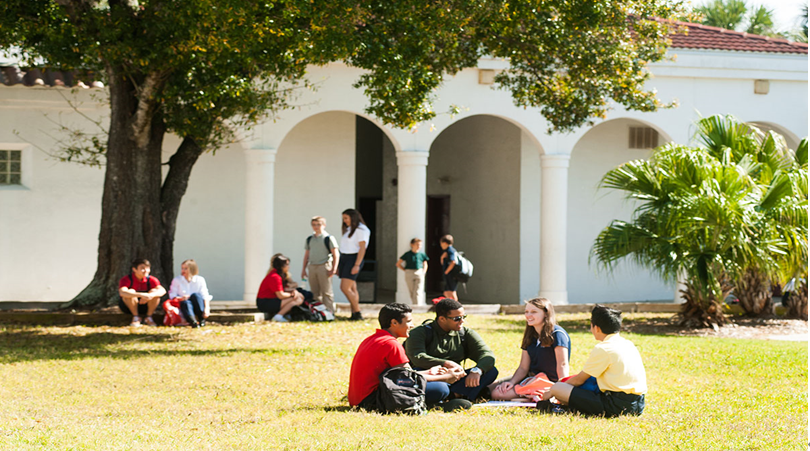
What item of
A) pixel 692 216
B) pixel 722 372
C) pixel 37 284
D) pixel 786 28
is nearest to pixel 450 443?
pixel 722 372

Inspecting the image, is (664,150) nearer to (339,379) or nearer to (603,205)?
(603,205)

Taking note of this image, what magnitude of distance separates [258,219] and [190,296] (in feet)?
10.9

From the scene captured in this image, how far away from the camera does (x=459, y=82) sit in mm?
15969

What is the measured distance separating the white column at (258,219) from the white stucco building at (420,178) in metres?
0.02

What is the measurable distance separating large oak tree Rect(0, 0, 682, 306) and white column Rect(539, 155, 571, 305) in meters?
4.11

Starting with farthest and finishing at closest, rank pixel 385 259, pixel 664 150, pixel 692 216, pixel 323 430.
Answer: pixel 385 259, pixel 664 150, pixel 692 216, pixel 323 430

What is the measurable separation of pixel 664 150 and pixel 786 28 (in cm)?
3335

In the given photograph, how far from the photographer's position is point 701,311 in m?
13.2

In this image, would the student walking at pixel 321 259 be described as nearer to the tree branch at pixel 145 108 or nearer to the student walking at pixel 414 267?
the student walking at pixel 414 267

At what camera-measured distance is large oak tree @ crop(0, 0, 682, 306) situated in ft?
31.6

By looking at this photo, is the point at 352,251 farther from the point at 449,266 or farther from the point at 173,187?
the point at 173,187

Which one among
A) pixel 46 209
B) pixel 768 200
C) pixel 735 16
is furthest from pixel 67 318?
pixel 735 16

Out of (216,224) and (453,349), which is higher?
(216,224)

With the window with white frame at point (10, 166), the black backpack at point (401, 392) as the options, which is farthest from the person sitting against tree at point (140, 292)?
the black backpack at point (401, 392)
